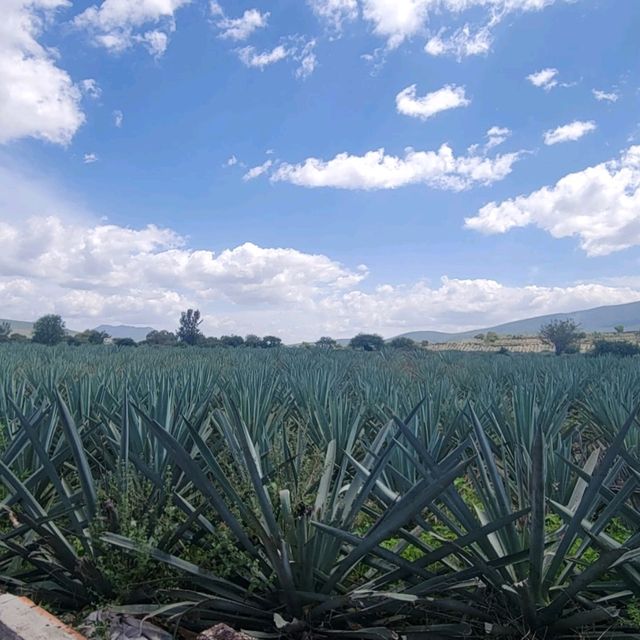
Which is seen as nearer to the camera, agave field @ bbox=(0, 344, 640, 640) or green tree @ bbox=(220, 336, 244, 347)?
agave field @ bbox=(0, 344, 640, 640)

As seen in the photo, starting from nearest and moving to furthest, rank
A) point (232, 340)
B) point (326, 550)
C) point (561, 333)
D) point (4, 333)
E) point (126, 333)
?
1. point (326, 550)
2. point (232, 340)
3. point (4, 333)
4. point (561, 333)
5. point (126, 333)

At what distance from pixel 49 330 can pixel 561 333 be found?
145 ft

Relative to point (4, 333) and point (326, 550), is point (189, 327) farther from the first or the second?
point (326, 550)

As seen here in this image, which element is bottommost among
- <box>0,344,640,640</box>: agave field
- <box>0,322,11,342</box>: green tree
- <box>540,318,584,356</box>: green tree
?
<box>0,344,640,640</box>: agave field

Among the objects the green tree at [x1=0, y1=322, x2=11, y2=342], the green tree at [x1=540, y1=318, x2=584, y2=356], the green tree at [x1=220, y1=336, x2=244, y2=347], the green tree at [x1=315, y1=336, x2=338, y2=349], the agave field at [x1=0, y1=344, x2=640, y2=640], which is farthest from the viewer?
the green tree at [x1=540, y1=318, x2=584, y2=356]

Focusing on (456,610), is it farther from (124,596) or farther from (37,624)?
(37,624)

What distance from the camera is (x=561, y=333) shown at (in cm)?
5038

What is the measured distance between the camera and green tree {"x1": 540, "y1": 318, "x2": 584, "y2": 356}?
48938mm

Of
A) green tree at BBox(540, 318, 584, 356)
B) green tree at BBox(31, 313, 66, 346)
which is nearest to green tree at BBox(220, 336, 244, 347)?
green tree at BBox(31, 313, 66, 346)

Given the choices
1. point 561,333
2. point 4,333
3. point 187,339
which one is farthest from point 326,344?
point 561,333

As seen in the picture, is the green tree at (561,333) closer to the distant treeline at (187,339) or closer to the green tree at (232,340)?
the distant treeline at (187,339)

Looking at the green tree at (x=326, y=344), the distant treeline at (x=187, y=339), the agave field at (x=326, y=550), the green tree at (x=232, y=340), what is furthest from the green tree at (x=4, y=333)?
the agave field at (x=326, y=550)

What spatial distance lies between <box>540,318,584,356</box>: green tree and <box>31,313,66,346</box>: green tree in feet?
134

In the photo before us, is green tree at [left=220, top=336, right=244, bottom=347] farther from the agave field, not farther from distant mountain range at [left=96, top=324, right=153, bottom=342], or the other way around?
the agave field
